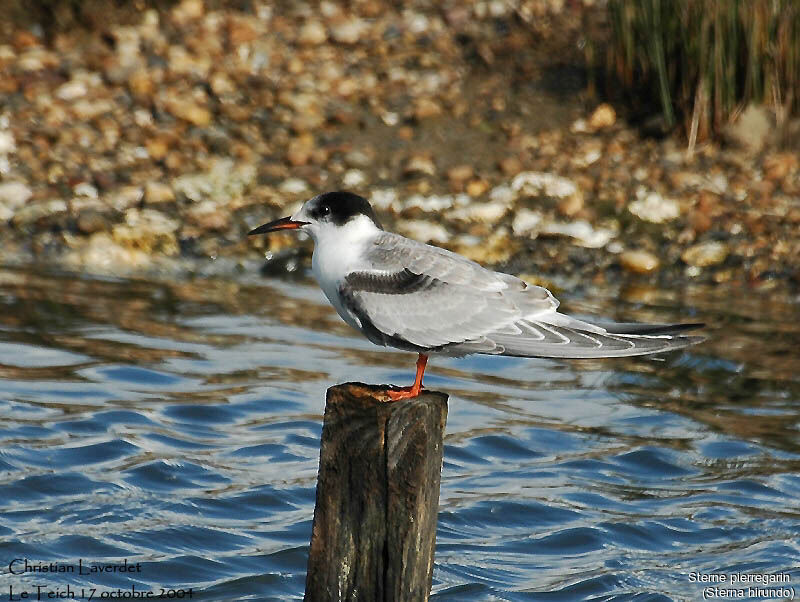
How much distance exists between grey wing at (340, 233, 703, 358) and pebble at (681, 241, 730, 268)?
4.93m

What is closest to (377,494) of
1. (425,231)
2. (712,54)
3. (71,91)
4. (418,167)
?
(425,231)

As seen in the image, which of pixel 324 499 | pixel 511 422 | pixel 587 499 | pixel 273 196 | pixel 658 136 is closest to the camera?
pixel 324 499

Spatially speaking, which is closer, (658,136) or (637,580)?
(637,580)

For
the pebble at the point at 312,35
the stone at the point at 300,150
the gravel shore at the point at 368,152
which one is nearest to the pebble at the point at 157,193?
the gravel shore at the point at 368,152

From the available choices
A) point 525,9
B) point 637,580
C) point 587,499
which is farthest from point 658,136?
point 637,580

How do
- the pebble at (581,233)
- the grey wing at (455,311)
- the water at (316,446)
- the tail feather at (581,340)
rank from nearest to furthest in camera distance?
the tail feather at (581,340) < the grey wing at (455,311) < the water at (316,446) < the pebble at (581,233)

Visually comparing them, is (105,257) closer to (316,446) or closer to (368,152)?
(368,152)

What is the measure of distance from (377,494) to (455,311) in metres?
0.92

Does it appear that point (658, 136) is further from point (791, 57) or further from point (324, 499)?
point (324, 499)

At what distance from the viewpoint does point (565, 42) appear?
1144 cm

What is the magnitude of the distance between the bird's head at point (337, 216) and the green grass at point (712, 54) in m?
5.80

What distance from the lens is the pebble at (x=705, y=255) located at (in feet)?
31.6

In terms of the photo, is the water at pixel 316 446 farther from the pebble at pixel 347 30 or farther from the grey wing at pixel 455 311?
the pebble at pixel 347 30

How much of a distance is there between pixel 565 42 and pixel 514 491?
18.8 ft
